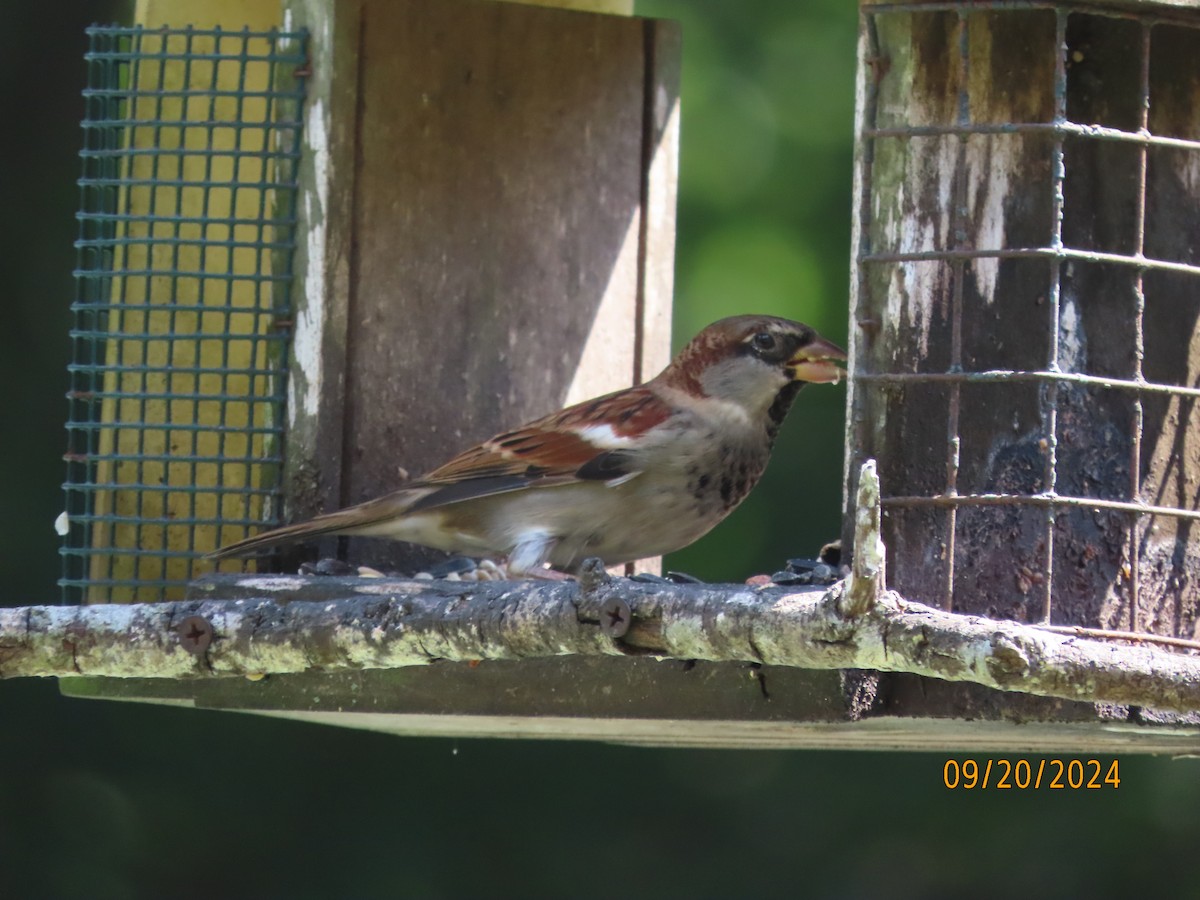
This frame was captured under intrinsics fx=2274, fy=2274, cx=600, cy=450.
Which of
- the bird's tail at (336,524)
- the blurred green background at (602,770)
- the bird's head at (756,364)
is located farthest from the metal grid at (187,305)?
the blurred green background at (602,770)

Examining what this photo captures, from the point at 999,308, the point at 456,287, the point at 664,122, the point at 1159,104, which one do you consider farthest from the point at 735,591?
the point at 664,122

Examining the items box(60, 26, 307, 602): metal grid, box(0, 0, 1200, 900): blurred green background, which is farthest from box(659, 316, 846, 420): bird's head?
box(0, 0, 1200, 900): blurred green background

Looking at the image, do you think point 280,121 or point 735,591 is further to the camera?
point 280,121

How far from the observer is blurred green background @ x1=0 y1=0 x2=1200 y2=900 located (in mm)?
8898

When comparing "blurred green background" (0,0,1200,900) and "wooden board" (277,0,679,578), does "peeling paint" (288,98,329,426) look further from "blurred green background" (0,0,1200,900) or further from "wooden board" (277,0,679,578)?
"blurred green background" (0,0,1200,900)

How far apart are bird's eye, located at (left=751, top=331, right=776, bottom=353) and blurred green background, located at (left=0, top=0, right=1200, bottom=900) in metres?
3.25

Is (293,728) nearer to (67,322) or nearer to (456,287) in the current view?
(67,322)

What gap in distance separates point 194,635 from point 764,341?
6.48 ft

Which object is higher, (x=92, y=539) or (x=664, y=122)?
(x=664, y=122)

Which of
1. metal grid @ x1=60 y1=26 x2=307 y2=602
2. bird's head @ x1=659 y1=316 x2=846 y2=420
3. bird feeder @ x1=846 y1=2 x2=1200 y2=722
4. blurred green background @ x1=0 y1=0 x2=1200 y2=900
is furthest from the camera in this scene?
blurred green background @ x1=0 y1=0 x2=1200 y2=900

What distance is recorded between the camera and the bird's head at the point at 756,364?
6.09 metres

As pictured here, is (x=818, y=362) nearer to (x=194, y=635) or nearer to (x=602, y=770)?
(x=194, y=635)

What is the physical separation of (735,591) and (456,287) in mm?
2571

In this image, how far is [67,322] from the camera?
8812 mm
